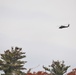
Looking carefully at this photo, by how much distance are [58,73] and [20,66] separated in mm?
6541

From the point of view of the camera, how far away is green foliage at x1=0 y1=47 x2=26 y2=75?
3013 centimetres

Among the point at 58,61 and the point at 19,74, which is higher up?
the point at 58,61

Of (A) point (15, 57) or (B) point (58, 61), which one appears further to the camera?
(B) point (58, 61)

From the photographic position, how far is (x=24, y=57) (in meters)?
31.1

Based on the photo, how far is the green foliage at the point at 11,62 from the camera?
3013cm

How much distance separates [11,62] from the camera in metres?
30.5

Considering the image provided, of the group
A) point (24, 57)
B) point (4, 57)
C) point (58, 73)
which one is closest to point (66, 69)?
point (58, 73)

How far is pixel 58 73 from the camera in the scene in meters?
34.9

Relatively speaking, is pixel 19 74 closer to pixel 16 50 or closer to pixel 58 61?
pixel 16 50

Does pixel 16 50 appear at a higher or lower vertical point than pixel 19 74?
higher

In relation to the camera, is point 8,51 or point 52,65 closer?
point 8,51

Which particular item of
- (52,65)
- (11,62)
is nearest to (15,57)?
(11,62)

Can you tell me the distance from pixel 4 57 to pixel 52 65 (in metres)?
8.00

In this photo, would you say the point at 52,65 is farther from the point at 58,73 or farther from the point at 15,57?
the point at 15,57
